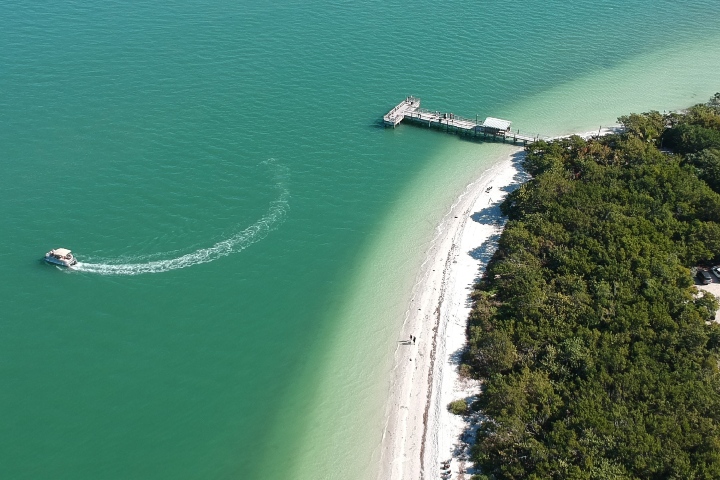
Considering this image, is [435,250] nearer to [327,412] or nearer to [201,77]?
[327,412]

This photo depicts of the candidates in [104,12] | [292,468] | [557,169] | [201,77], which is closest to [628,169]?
[557,169]

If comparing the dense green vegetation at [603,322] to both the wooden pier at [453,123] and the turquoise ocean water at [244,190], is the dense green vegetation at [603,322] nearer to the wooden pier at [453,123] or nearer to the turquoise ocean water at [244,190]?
the turquoise ocean water at [244,190]

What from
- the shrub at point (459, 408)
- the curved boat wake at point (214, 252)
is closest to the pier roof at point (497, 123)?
the curved boat wake at point (214, 252)

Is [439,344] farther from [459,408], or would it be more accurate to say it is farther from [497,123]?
[497,123]

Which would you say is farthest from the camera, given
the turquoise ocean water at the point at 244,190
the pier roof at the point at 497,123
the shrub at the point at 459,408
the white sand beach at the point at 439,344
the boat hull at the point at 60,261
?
the pier roof at the point at 497,123

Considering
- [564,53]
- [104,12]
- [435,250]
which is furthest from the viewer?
[104,12]

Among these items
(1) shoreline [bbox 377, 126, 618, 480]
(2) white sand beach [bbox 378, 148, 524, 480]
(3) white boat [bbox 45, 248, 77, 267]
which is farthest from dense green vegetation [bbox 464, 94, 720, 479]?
(3) white boat [bbox 45, 248, 77, 267]
